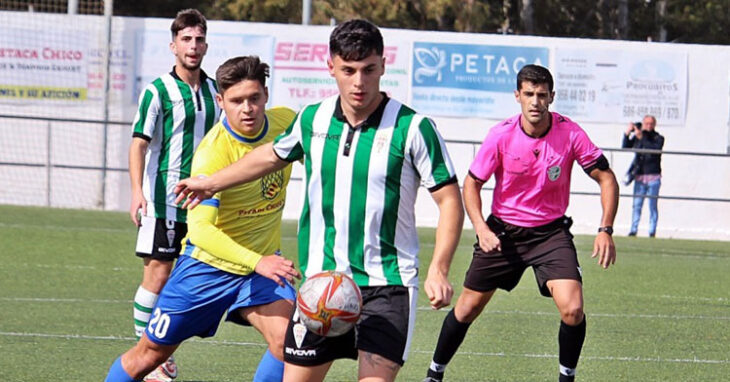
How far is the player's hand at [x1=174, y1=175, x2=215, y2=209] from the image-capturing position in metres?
5.26

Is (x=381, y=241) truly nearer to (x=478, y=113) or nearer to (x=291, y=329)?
(x=291, y=329)

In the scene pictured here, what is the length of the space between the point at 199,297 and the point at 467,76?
51.6ft

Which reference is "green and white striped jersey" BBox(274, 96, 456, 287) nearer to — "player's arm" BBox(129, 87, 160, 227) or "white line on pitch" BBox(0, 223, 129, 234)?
"player's arm" BBox(129, 87, 160, 227)

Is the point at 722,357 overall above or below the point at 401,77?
below

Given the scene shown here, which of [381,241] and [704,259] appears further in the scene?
[704,259]

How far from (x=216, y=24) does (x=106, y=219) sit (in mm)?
4296

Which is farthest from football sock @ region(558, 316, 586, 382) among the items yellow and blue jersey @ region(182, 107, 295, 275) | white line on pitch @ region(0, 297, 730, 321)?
white line on pitch @ region(0, 297, 730, 321)

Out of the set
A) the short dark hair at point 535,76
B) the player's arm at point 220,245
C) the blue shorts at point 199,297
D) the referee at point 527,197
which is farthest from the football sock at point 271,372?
the short dark hair at point 535,76

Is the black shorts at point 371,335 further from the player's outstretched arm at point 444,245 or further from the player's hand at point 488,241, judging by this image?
the player's hand at point 488,241

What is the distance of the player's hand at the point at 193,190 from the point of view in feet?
17.3

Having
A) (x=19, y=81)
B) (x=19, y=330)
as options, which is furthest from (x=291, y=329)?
(x=19, y=81)

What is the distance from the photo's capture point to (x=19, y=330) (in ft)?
29.6

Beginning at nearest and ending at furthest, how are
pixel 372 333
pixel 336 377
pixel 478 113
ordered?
pixel 372 333
pixel 336 377
pixel 478 113

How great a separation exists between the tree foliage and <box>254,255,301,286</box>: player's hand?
84.6 ft
